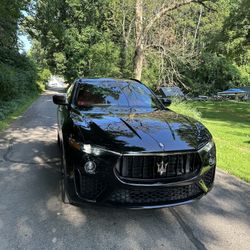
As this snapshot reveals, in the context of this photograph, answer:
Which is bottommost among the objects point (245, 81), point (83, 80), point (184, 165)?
point (245, 81)

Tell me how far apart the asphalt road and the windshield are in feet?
4.58

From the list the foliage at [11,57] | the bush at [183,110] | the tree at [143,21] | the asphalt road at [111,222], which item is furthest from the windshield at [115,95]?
the tree at [143,21]

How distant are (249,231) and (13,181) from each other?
3.44m

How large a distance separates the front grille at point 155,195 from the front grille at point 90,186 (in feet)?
0.48

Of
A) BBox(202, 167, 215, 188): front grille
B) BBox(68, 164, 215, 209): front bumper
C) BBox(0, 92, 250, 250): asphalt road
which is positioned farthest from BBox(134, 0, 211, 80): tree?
BBox(68, 164, 215, 209): front bumper

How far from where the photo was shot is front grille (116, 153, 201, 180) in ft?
10.6

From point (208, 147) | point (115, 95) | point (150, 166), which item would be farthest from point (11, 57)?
point (150, 166)

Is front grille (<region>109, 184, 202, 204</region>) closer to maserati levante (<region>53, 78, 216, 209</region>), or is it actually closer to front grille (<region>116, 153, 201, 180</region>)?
maserati levante (<region>53, 78, 216, 209</region>)

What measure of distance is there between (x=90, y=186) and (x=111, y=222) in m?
0.62

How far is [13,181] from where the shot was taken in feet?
15.9

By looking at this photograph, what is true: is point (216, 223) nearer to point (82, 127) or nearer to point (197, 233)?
point (197, 233)

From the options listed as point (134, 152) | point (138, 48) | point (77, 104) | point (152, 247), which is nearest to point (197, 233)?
point (152, 247)

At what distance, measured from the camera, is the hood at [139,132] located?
3283 millimetres

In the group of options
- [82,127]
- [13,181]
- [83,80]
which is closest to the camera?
[82,127]
